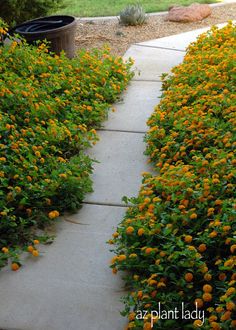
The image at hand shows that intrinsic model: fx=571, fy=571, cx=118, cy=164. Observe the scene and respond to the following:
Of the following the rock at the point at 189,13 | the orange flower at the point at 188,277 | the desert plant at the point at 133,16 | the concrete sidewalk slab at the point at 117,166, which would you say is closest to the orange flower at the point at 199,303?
the orange flower at the point at 188,277

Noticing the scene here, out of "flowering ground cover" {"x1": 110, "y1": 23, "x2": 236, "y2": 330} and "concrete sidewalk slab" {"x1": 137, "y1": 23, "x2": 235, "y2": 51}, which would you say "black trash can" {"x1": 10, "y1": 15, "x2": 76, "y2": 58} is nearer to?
"concrete sidewalk slab" {"x1": 137, "y1": 23, "x2": 235, "y2": 51}

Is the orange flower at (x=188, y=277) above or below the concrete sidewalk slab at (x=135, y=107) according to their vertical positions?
above

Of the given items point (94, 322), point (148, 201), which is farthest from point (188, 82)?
point (94, 322)

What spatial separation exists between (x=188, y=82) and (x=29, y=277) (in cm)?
301

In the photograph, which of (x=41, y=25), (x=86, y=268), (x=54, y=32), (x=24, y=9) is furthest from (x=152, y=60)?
(x=86, y=268)

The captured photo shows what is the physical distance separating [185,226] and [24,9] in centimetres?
572

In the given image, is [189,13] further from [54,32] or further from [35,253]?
[35,253]

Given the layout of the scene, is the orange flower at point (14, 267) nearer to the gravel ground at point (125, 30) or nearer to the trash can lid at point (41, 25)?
the trash can lid at point (41, 25)

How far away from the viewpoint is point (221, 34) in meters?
6.92

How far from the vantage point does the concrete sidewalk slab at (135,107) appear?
17.9 feet

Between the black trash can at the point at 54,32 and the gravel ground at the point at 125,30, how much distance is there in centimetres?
76

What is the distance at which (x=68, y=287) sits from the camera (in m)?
3.31

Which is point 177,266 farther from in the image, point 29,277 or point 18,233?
point 18,233

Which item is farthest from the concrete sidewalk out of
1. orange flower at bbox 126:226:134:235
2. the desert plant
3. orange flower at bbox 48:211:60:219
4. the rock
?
the rock
